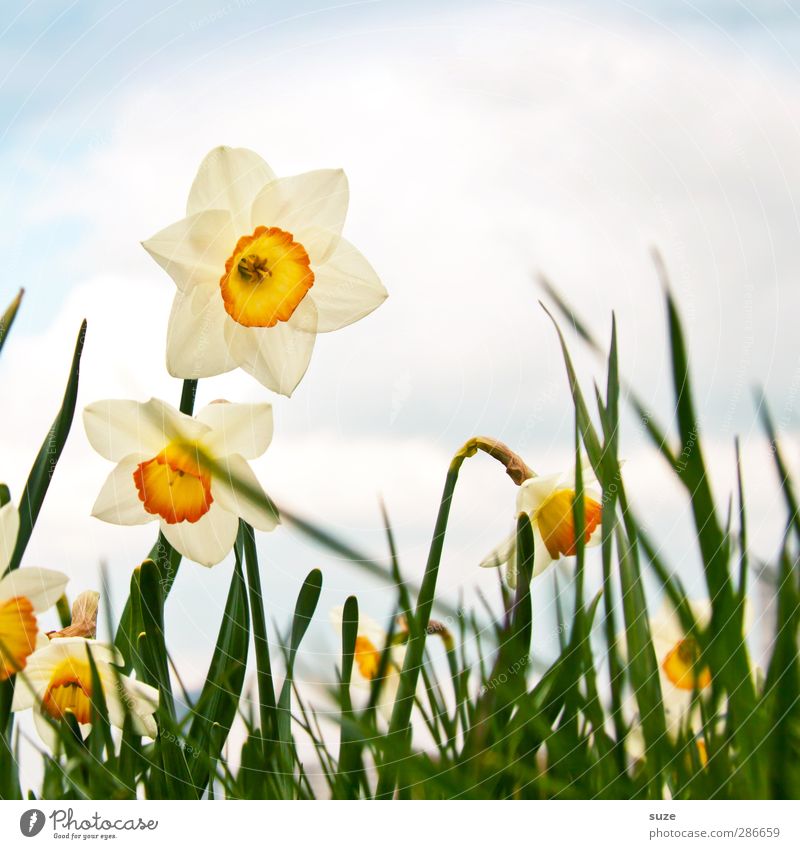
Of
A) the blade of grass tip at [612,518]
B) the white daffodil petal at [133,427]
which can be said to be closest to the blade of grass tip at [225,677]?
the white daffodil petal at [133,427]

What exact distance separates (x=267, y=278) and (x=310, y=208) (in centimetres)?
8

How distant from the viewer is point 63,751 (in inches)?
34.2

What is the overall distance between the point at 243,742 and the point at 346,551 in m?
0.22

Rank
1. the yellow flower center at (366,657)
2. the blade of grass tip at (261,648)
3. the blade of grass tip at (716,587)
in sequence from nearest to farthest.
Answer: the blade of grass tip at (716,587), the blade of grass tip at (261,648), the yellow flower center at (366,657)

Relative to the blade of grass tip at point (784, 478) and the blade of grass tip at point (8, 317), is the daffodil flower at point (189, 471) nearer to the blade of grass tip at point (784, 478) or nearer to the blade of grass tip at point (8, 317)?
the blade of grass tip at point (8, 317)

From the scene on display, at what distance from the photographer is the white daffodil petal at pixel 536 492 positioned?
0.83 meters

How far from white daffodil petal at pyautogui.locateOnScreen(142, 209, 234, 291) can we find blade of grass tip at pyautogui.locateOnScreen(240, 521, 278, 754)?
0.81 ft

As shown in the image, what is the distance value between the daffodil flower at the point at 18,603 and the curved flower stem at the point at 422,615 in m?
0.37

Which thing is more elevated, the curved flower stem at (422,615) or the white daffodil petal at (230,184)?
the white daffodil petal at (230,184)

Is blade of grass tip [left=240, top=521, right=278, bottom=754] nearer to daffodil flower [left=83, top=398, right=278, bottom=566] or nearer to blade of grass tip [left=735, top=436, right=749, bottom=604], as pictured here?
daffodil flower [left=83, top=398, right=278, bottom=566]

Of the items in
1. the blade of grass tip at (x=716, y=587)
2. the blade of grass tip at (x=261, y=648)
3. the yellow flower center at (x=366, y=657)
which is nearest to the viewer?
the blade of grass tip at (x=716, y=587)

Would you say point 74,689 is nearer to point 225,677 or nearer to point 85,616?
point 85,616

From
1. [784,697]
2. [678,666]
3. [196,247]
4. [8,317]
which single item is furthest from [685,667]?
[8,317]
